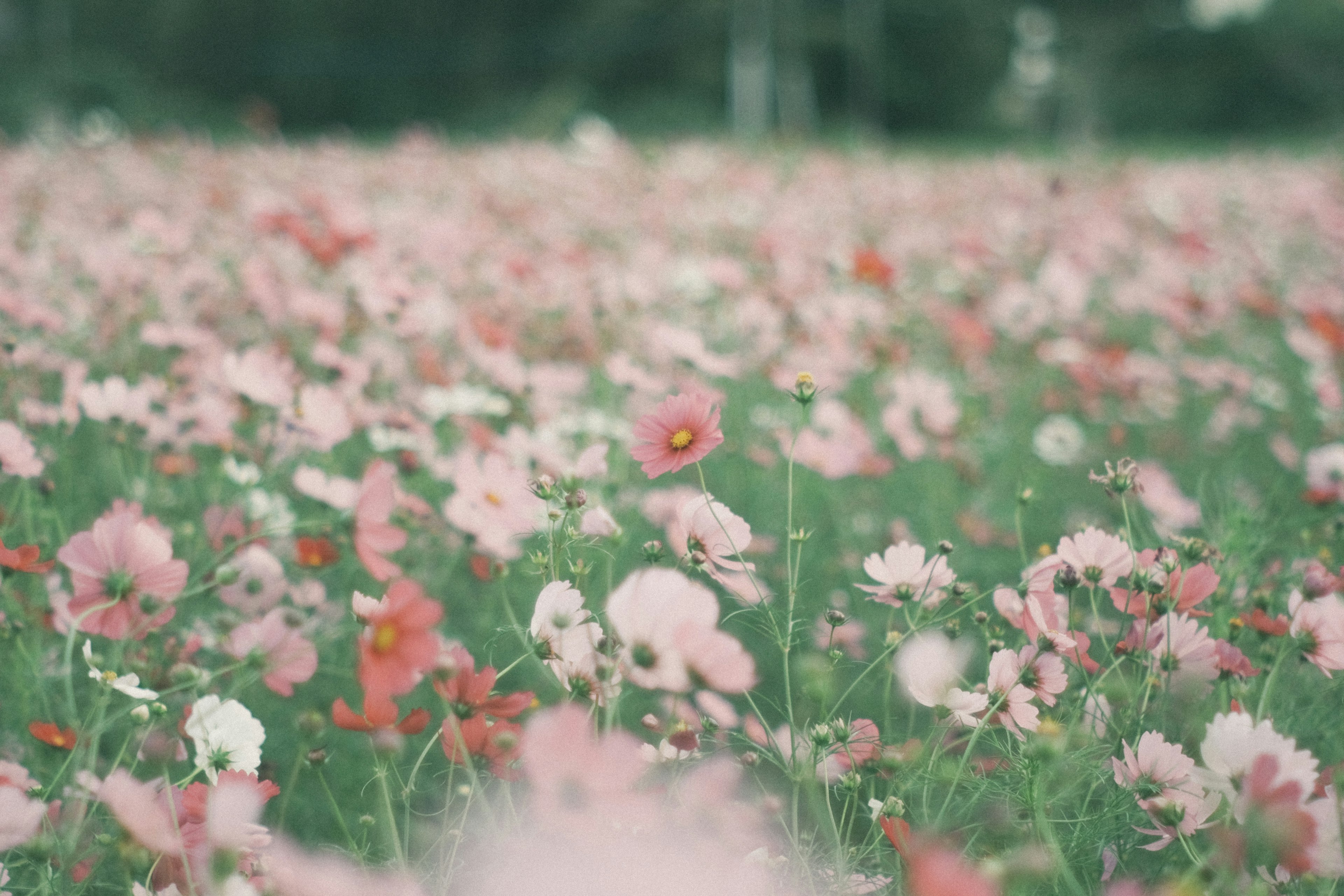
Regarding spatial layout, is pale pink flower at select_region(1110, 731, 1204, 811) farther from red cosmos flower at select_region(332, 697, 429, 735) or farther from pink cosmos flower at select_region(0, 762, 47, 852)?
pink cosmos flower at select_region(0, 762, 47, 852)

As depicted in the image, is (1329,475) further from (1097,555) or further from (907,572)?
(907,572)

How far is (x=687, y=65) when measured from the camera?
15398mm

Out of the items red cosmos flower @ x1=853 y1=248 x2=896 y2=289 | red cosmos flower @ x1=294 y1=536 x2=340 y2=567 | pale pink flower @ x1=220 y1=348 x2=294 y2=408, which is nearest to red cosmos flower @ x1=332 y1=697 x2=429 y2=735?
red cosmos flower @ x1=294 y1=536 x2=340 y2=567

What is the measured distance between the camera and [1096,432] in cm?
206

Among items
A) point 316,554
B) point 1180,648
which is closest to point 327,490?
point 316,554

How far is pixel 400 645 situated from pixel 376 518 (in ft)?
0.86

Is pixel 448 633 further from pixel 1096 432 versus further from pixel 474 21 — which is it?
pixel 474 21

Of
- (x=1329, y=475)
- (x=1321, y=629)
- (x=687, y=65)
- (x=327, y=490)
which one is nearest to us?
(x=1321, y=629)

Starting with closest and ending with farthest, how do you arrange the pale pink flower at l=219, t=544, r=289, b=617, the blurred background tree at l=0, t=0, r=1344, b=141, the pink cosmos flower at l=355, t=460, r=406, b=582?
1. the pink cosmos flower at l=355, t=460, r=406, b=582
2. the pale pink flower at l=219, t=544, r=289, b=617
3. the blurred background tree at l=0, t=0, r=1344, b=141

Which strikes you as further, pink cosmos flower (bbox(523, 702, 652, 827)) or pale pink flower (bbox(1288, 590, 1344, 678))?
pale pink flower (bbox(1288, 590, 1344, 678))

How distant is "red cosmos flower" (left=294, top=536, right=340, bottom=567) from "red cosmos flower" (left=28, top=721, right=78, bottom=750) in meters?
0.25

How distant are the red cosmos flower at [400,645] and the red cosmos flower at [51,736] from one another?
0.32 m

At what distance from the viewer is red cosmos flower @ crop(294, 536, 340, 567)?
0.96 meters

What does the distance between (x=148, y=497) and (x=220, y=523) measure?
308 millimetres
